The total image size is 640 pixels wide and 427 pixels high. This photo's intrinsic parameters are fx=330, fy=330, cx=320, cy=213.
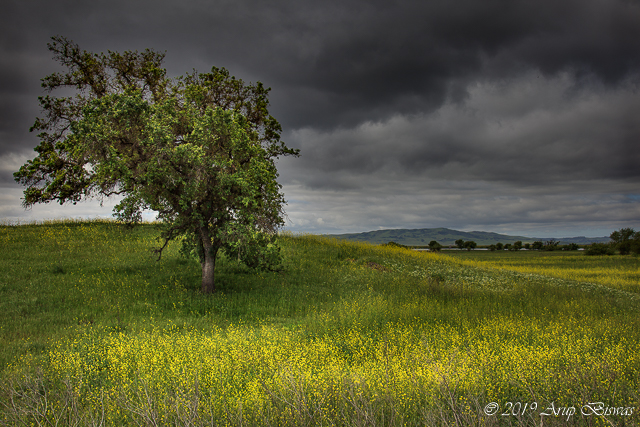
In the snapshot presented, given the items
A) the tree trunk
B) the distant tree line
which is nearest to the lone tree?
the tree trunk

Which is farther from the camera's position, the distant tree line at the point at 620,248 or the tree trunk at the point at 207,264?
the distant tree line at the point at 620,248

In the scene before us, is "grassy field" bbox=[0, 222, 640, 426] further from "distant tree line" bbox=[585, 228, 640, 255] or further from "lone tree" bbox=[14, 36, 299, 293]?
"distant tree line" bbox=[585, 228, 640, 255]

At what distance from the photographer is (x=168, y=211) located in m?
15.9

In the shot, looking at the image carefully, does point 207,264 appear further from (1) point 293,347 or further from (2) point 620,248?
(2) point 620,248

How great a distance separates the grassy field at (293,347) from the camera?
15.9 feet

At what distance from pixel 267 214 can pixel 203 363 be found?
33.5ft

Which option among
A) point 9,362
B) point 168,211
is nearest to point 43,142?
point 168,211

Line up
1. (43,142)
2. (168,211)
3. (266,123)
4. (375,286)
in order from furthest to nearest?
(266,123) < (43,142) < (375,286) < (168,211)

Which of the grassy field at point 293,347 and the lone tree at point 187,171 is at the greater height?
the lone tree at point 187,171

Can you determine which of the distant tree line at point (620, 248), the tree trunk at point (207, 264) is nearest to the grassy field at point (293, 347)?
the tree trunk at point (207, 264)

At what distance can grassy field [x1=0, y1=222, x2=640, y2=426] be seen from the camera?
15.9 feet

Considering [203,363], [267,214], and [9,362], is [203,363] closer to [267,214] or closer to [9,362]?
[9,362]

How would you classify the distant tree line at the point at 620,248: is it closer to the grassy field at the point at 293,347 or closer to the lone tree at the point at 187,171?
the grassy field at the point at 293,347

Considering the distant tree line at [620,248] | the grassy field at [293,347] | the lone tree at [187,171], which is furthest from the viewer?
the distant tree line at [620,248]
